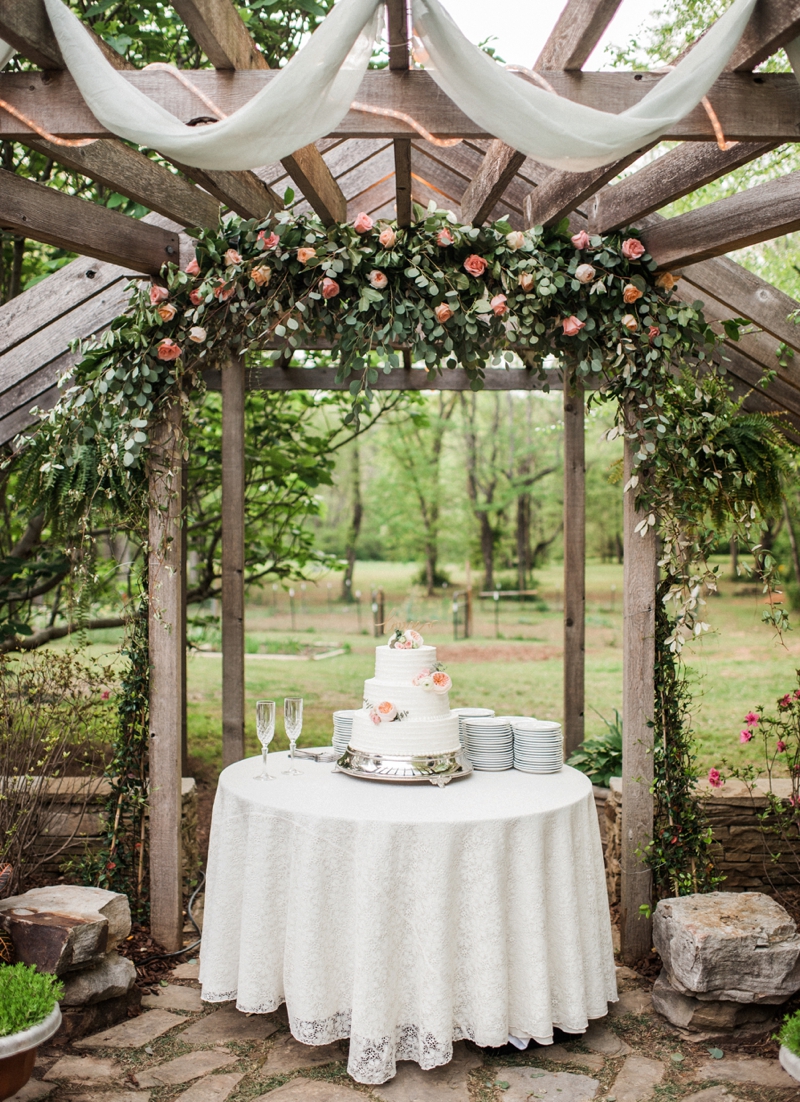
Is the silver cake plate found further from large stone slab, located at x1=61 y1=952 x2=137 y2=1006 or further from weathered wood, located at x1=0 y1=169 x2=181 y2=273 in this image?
weathered wood, located at x1=0 y1=169 x2=181 y2=273

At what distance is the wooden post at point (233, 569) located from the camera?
13.6ft

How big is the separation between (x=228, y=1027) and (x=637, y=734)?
1.80 m

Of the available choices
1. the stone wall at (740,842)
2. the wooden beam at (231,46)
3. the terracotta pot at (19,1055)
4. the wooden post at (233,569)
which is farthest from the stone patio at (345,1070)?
the wooden beam at (231,46)

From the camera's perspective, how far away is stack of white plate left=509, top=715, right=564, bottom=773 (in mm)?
3092

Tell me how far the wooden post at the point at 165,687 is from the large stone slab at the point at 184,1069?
2.60 ft

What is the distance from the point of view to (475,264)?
312 cm

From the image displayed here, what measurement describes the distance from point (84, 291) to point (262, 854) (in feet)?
8.13

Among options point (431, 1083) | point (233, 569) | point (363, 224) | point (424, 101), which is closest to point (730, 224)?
point (424, 101)

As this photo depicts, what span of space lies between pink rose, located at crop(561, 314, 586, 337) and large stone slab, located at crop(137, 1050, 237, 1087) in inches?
105

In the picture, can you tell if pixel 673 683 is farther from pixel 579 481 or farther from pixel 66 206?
pixel 66 206

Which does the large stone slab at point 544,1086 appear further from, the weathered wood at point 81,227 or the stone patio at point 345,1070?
the weathered wood at point 81,227

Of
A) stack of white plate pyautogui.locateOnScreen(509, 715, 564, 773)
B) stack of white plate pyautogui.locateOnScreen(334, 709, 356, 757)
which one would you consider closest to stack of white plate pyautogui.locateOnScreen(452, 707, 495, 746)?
stack of white plate pyautogui.locateOnScreen(509, 715, 564, 773)

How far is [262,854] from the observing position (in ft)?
8.92

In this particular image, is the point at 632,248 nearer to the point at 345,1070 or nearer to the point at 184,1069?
the point at 345,1070
